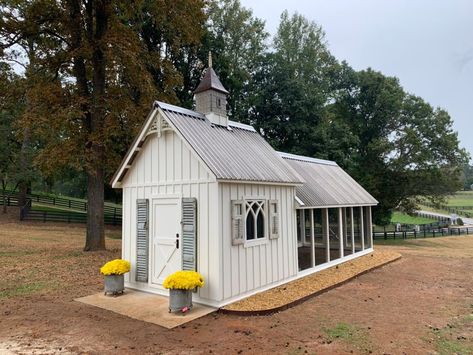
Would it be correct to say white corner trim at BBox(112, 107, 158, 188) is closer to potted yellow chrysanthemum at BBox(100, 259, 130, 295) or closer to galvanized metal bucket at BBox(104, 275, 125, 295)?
potted yellow chrysanthemum at BBox(100, 259, 130, 295)

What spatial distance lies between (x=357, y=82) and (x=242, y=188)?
91.1ft

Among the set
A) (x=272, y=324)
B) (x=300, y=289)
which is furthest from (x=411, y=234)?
(x=272, y=324)

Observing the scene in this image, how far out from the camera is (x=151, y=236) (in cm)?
810

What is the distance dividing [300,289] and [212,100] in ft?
18.3

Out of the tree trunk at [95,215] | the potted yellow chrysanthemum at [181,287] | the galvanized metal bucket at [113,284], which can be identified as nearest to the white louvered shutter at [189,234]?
the potted yellow chrysanthemum at [181,287]

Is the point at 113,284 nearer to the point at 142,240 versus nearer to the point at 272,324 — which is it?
the point at 142,240

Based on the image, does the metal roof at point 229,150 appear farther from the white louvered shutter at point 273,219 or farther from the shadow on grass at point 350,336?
the shadow on grass at point 350,336

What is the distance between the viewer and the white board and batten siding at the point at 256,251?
6973mm

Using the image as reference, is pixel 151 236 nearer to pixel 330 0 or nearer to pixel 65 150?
pixel 65 150

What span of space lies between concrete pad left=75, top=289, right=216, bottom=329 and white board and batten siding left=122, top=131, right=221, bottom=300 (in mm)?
283

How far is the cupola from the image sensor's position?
9.22m

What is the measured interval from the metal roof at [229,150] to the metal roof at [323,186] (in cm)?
132

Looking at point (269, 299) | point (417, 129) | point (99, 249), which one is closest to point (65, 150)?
point (99, 249)

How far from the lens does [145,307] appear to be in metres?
6.90
